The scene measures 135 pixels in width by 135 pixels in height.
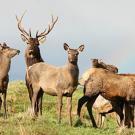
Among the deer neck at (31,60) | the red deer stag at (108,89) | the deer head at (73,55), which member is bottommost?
the red deer stag at (108,89)

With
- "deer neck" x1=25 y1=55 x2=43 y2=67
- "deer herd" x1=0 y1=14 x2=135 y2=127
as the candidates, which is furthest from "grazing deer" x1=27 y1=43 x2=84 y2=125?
"deer neck" x1=25 y1=55 x2=43 y2=67

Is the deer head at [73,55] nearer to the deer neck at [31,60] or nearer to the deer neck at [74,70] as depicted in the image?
the deer neck at [74,70]

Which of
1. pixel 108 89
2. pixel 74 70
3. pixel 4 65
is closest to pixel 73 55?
pixel 74 70

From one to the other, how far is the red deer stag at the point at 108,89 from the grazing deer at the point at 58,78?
71 cm

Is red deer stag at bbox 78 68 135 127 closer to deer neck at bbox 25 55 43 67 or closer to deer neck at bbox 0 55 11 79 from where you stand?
deer neck at bbox 0 55 11 79

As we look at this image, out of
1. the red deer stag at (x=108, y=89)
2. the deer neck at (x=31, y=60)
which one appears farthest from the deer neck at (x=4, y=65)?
the deer neck at (x=31, y=60)

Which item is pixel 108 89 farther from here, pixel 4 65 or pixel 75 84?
pixel 4 65

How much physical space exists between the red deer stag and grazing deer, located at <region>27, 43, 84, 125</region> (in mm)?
711

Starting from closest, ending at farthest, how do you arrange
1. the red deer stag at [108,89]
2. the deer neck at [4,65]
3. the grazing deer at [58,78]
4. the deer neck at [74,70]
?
the grazing deer at [58,78] < the deer neck at [74,70] < the red deer stag at [108,89] < the deer neck at [4,65]

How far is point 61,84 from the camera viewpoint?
54.2 ft

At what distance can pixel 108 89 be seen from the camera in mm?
17172

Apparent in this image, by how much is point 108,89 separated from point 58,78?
1.64 meters

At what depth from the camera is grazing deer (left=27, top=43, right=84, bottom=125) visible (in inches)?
646

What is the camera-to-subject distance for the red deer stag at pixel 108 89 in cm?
1703
